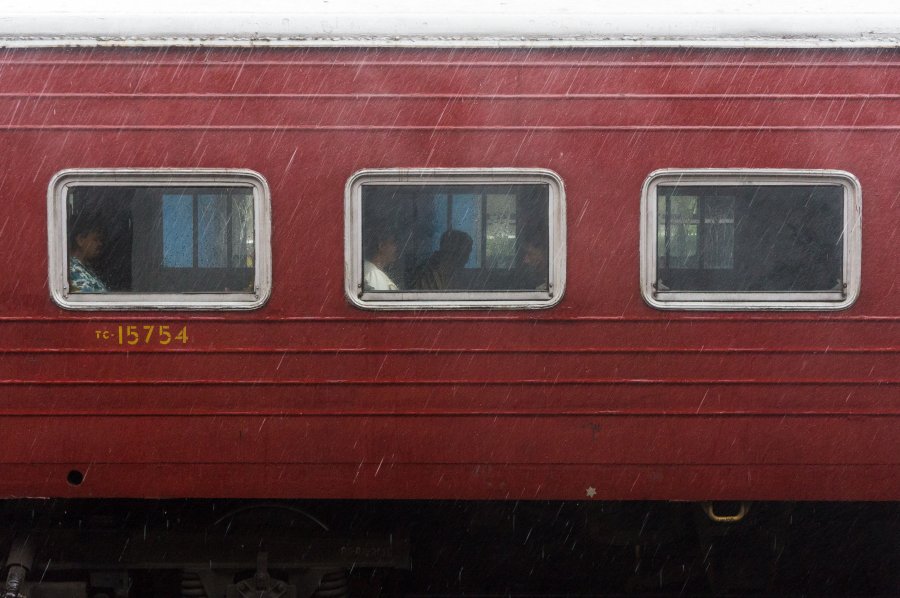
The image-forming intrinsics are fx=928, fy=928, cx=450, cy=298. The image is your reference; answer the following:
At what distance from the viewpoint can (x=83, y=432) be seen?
4418mm

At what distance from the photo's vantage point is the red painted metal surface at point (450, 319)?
172 inches

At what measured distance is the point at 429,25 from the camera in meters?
4.44

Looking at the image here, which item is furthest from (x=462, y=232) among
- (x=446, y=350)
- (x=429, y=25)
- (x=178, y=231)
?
(x=178, y=231)

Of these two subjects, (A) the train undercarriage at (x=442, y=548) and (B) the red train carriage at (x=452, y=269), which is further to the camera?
(A) the train undercarriage at (x=442, y=548)

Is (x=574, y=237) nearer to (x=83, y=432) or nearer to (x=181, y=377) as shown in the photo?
(x=181, y=377)

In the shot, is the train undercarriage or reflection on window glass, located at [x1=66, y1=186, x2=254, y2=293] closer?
reflection on window glass, located at [x1=66, y1=186, x2=254, y2=293]

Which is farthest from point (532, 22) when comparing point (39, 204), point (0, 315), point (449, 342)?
point (0, 315)

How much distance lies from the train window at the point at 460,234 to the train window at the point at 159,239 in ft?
1.54

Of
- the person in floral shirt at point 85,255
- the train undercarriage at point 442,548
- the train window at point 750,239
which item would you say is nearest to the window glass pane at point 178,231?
the person in floral shirt at point 85,255

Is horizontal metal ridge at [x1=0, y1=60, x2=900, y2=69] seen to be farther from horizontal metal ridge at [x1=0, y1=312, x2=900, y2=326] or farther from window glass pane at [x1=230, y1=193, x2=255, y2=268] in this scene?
horizontal metal ridge at [x1=0, y1=312, x2=900, y2=326]

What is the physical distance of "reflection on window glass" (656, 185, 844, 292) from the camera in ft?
14.4

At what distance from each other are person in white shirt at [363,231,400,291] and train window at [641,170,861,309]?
3.92ft

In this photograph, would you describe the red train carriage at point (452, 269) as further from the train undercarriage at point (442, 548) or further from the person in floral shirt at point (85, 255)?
the train undercarriage at point (442, 548)

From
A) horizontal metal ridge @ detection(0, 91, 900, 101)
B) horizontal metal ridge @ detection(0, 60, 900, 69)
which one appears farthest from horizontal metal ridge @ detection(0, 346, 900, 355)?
horizontal metal ridge @ detection(0, 60, 900, 69)
